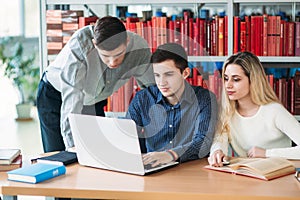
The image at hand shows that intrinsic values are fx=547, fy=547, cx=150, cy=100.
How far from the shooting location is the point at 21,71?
7.10 m

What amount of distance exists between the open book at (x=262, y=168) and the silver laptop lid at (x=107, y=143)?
0.33 m

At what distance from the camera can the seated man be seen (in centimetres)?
239

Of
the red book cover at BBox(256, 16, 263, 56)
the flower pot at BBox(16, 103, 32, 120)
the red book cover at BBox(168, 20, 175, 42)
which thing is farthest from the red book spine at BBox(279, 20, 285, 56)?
the flower pot at BBox(16, 103, 32, 120)

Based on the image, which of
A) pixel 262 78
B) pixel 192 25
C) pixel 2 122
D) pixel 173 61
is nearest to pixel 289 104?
pixel 192 25

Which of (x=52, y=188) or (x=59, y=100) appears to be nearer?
(x=52, y=188)

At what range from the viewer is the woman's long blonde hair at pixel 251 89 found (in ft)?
8.23

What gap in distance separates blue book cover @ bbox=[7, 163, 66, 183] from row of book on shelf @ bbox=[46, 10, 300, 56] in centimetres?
148

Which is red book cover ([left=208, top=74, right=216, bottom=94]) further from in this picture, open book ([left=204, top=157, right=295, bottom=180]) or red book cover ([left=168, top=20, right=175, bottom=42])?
open book ([left=204, top=157, right=295, bottom=180])

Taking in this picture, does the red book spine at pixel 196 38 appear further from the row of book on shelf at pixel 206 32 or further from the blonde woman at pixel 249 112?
A: the blonde woman at pixel 249 112

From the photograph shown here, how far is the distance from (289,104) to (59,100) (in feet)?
4.82

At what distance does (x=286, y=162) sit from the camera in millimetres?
2115

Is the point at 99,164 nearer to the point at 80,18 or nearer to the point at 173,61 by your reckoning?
the point at 173,61

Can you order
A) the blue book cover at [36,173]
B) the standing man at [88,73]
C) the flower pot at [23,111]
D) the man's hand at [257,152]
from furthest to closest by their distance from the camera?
the flower pot at [23,111] → the standing man at [88,73] → the man's hand at [257,152] → the blue book cover at [36,173]

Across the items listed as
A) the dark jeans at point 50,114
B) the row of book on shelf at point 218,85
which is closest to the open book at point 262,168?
the dark jeans at point 50,114
